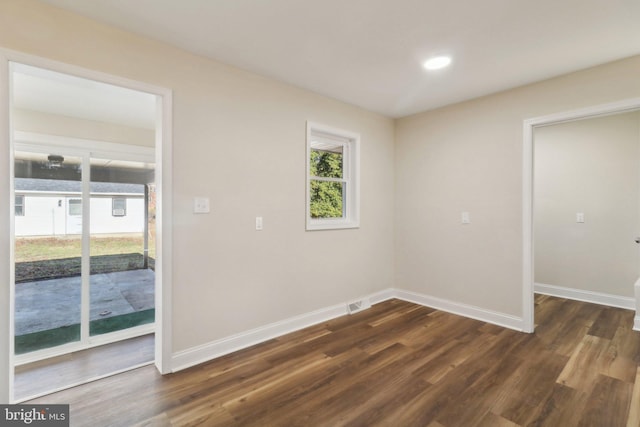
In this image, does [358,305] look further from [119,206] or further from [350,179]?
[119,206]

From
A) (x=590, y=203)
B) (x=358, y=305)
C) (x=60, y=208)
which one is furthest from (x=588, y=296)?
(x=60, y=208)

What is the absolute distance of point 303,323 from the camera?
3.18m

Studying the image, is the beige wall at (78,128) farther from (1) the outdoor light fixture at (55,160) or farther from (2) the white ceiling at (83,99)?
(1) the outdoor light fixture at (55,160)

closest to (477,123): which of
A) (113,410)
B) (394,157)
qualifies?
(394,157)

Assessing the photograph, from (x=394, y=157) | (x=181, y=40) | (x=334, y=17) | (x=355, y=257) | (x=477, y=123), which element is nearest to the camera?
(x=334, y=17)

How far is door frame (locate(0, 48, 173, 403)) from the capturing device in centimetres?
171

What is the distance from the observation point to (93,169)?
10.2ft

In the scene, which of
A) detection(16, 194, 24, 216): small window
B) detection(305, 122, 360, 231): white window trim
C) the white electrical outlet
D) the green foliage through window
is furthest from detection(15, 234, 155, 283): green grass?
the white electrical outlet

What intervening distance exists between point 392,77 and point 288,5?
1.34 meters

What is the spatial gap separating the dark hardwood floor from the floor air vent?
515 mm

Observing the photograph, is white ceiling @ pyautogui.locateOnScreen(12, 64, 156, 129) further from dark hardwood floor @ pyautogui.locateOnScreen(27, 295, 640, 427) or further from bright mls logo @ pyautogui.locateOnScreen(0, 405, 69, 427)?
dark hardwood floor @ pyautogui.locateOnScreen(27, 295, 640, 427)

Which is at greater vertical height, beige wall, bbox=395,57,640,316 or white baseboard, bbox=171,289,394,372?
beige wall, bbox=395,57,640,316

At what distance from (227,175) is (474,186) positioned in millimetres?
2736

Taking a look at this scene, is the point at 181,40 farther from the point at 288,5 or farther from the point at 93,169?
the point at 93,169
